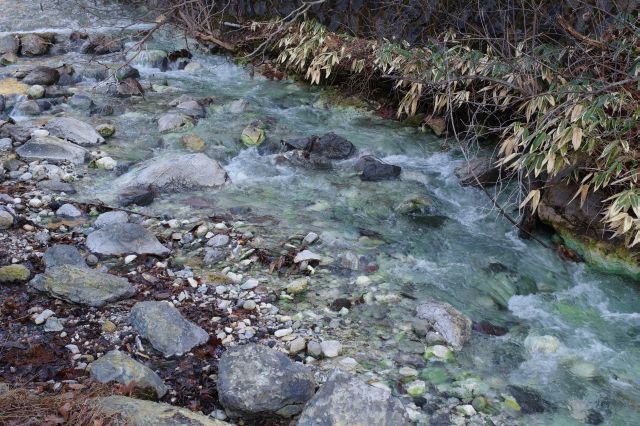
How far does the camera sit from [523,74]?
598 cm

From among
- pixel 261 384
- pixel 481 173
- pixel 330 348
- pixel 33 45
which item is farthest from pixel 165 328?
pixel 33 45

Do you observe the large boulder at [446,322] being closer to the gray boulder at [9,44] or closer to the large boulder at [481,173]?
the large boulder at [481,173]

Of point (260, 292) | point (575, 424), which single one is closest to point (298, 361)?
point (260, 292)

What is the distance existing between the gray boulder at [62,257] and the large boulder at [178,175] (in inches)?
56.7

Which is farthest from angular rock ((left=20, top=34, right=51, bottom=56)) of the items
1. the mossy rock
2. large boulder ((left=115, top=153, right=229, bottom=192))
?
the mossy rock

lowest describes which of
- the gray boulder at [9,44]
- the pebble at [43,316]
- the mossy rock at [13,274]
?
the gray boulder at [9,44]

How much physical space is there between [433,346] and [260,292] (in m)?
1.23

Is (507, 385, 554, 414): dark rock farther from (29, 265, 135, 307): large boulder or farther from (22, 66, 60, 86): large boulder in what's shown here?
(22, 66, 60, 86): large boulder

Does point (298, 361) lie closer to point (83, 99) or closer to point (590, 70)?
point (590, 70)

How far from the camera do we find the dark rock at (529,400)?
338cm

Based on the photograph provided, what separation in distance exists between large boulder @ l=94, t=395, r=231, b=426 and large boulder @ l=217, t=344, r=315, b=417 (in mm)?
267

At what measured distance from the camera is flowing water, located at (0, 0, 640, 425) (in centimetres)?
368

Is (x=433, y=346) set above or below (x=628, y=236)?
below

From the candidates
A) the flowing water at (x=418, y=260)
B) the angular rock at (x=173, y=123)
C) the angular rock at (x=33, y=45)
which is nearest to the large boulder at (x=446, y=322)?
the flowing water at (x=418, y=260)
